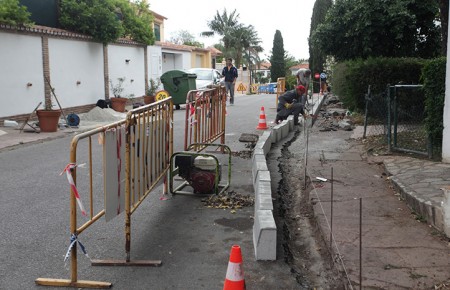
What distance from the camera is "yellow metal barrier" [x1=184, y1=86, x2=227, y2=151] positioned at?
8406mm

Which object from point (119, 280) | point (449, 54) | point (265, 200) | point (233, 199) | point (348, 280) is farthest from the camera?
point (449, 54)

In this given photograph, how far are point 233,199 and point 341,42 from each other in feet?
39.2

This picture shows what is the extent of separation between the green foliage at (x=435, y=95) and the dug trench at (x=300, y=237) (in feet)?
7.20

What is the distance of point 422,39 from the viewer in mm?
17406

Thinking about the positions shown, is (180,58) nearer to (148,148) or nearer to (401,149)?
(401,149)

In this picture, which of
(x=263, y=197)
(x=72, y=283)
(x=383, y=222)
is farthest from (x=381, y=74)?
(x=72, y=283)

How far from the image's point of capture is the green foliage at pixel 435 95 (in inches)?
332

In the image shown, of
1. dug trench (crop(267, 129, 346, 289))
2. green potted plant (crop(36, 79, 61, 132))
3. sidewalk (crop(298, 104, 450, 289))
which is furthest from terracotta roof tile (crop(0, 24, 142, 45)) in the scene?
sidewalk (crop(298, 104, 450, 289))

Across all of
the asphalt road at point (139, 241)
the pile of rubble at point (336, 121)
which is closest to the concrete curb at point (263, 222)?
the asphalt road at point (139, 241)

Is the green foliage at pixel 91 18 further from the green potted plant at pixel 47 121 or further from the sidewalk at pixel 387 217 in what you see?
the sidewalk at pixel 387 217

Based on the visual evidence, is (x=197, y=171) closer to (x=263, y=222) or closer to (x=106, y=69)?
(x=263, y=222)

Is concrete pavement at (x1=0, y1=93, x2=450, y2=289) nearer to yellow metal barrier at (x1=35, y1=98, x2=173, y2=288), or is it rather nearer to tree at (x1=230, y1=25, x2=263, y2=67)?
yellow metal barrier at (x1=35, y1=98, x2=173, y2=288)

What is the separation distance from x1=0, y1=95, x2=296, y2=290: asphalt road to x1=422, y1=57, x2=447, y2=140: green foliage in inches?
122

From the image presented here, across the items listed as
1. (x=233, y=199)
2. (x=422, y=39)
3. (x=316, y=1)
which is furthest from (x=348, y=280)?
(x=316, y=1)
